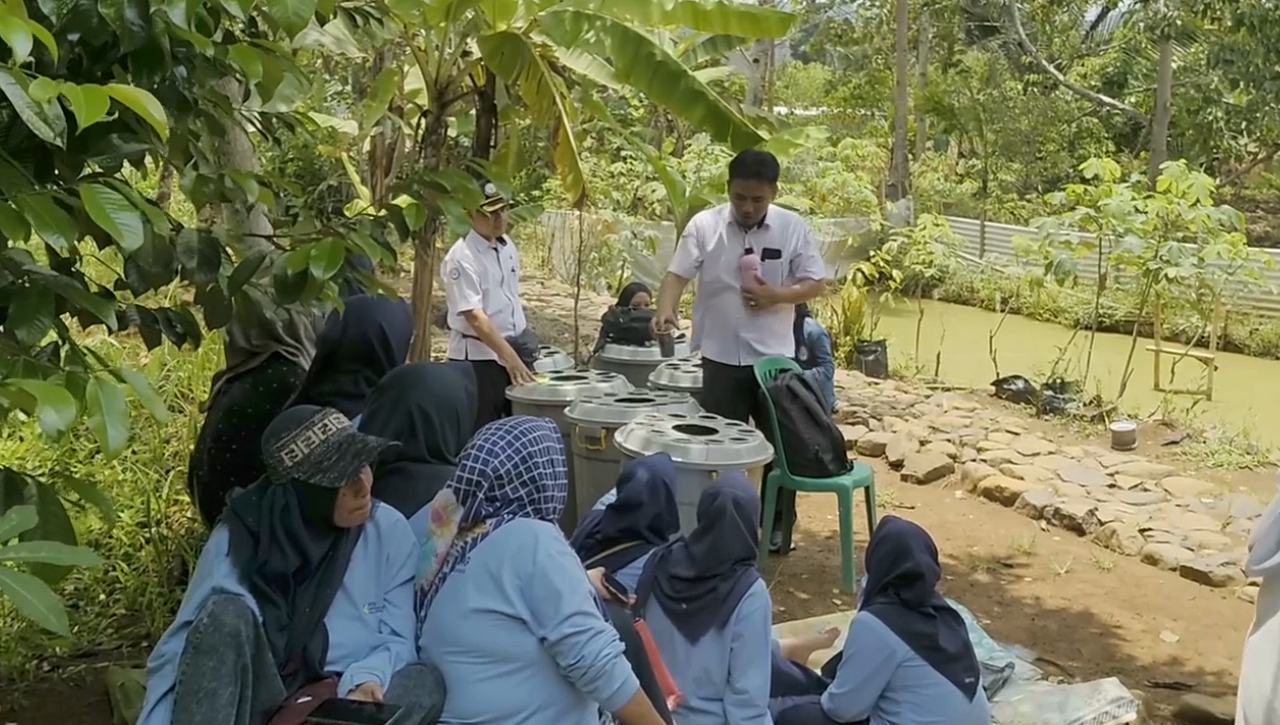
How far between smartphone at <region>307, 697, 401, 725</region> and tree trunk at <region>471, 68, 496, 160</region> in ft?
11.9

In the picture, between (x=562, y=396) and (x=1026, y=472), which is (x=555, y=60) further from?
(x=1026, y=472)

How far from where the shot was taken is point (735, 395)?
193 inches

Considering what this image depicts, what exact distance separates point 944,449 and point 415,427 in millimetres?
4822

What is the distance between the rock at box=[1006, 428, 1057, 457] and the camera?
716 centimetres

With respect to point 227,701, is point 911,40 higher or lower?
higher

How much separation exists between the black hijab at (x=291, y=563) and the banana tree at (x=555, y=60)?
89.2 inches

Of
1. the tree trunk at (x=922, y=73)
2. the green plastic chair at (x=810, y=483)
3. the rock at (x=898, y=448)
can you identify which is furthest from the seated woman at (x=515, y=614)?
the tree trunk at (x=922, y=73)

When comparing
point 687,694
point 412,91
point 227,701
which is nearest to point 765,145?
point 412,91

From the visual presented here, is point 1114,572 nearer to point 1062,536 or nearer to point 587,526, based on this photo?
point 1062,536

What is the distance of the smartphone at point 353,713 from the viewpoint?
223 centimetres

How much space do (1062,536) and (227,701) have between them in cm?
480

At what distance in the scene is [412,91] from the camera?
650 centimetres

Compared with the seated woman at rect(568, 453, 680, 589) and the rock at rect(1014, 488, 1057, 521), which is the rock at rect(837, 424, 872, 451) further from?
the seated woman at rect(568, 453, 680, 589)

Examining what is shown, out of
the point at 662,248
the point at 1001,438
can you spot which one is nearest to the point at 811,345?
the point at 1001,438
